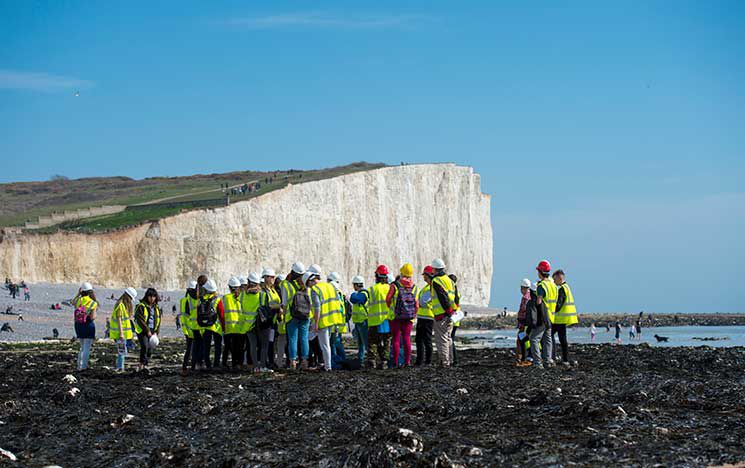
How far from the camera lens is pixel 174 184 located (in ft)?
358

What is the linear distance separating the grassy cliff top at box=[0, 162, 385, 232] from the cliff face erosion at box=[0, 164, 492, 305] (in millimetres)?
1797

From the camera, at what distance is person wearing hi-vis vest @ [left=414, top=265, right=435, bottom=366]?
16.5 meters

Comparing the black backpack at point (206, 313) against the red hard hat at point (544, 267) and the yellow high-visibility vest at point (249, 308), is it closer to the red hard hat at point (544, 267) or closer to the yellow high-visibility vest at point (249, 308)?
Result: the yellow high-visibility vest at point (249, 308)

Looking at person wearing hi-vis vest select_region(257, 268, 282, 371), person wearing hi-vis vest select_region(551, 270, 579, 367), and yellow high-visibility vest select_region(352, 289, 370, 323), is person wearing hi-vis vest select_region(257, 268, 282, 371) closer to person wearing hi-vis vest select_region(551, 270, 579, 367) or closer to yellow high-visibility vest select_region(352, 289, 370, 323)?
yellow high-visibility vest select_region(352, 289, 370, 323)

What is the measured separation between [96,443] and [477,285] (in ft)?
301

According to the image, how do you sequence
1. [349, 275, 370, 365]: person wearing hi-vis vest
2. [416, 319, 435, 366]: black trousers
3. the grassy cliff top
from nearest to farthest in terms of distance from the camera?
[416, 319, 435, 366]: black trousers
[349, 275, 370, 365]: person wearing hi-vis vest
the grassy cliff top

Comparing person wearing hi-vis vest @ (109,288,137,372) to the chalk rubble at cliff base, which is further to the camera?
person wearing hi-vis vest @ (109,288,137,372)

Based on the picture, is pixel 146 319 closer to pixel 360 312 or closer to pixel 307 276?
pixel 307 276

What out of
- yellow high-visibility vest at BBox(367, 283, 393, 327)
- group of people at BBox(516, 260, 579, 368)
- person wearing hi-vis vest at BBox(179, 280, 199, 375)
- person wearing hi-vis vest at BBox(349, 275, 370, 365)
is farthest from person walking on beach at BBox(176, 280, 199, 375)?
group of people at BBox(516, 260, 579, 368)

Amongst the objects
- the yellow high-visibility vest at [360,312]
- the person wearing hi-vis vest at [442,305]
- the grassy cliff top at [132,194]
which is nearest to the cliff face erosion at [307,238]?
the grassy cliff top at [132,194]

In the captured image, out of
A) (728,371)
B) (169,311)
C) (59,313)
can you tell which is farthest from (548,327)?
(169,311)

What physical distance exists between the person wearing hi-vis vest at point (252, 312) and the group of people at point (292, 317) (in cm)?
2

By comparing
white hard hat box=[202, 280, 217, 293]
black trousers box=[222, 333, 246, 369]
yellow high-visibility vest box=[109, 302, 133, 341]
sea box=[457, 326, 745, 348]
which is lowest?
sea box=[457, 326, 745, 348]

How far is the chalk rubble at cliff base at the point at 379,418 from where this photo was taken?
7664mm
